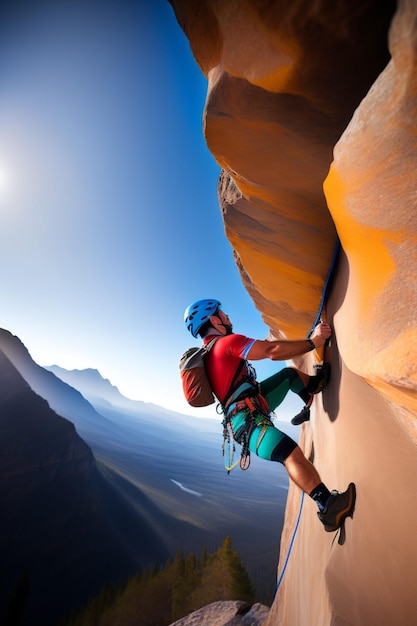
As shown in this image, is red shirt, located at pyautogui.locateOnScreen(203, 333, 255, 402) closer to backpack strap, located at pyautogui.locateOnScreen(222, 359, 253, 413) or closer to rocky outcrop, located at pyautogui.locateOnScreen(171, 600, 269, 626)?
backpack strap, located at pyautogui.locateOnScreen(222, 359, 253, 413)

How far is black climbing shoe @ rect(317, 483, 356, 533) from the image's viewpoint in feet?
8.39

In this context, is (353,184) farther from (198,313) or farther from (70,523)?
(70,523)

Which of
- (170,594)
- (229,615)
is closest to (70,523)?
(170,594)

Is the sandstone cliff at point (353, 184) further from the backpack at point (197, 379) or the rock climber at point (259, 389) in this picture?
the backpack at point (197, 379)

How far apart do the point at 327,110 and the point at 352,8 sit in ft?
2.22

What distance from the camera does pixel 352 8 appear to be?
6.18 ft

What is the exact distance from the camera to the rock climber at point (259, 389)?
2.61 metres

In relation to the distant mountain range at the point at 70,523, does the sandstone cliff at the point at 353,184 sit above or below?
above

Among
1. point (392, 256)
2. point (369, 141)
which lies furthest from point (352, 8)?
point (392, 256)

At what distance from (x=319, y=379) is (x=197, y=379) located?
1.66 metres

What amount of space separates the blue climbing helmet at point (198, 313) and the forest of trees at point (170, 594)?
1848 inches

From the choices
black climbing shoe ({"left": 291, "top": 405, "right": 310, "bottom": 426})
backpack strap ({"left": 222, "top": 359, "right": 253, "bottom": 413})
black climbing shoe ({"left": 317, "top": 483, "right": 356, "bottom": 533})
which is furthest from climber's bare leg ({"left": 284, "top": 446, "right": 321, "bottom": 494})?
black climbing shoe ({"left": 291, "top": 405, "right": 310, "bottom": 426})

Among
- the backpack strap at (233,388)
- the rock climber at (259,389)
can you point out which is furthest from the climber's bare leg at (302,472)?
the backpack strap at (233,388)

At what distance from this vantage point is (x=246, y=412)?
3.16 meters
